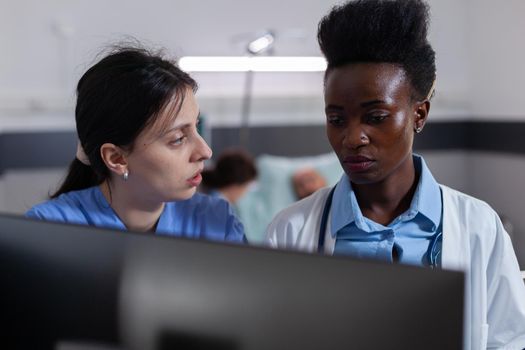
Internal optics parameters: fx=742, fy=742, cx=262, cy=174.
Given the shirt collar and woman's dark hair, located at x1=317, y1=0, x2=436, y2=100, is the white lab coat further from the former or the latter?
woman's dark hair, located at x1=317, y1=0, x2=436, y2=100

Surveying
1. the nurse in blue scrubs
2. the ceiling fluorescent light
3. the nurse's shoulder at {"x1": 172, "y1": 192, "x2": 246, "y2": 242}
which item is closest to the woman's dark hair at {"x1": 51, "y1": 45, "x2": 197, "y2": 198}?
the nurse in blue scrubs

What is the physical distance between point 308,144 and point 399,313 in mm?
3169

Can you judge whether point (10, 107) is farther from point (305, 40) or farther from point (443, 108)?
point (443, 108)

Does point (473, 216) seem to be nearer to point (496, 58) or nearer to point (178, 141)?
point (178, 141)

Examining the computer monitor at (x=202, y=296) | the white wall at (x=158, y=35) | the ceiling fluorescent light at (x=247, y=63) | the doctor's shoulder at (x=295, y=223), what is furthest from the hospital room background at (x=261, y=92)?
the computer monitor at (x=202, y=296)

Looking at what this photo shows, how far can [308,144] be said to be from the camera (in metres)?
3.71

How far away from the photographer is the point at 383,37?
1010mm

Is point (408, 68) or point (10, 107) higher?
point (408, 68)

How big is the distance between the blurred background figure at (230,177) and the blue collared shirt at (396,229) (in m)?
1.70

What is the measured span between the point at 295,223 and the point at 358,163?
0.15 m

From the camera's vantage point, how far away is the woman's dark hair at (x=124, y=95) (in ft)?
3.82

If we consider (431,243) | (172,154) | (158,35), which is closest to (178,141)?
(172,154)

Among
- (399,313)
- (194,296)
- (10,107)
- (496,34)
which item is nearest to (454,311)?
(399,313)

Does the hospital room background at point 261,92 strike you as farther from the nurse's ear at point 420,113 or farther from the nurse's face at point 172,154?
Result: the nurse's ear at point 420,113
